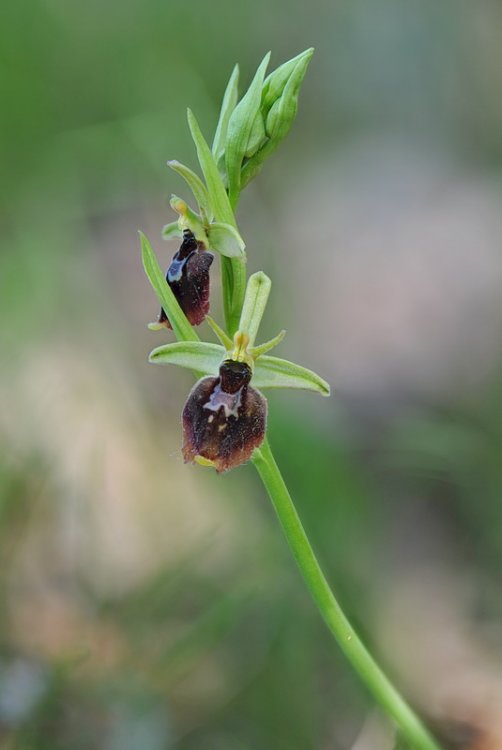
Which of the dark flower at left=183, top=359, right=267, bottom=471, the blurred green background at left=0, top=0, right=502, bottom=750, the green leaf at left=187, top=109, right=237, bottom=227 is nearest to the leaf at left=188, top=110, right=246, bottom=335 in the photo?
the green leaf at left=187, top=109, right=237, bottom=227

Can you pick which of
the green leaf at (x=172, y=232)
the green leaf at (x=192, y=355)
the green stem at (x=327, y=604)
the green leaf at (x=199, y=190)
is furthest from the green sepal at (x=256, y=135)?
the green stem at (x=327, y=604)

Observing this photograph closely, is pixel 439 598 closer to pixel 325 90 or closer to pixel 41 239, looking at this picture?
pixel 41 239

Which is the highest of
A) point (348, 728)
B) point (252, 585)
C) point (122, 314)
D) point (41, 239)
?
point (41, 239)

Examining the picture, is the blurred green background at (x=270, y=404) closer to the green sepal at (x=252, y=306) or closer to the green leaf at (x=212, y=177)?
the green sepal at (x=252, y=306)

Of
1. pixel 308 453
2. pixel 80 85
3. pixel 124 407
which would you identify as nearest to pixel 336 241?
pixel 80 85

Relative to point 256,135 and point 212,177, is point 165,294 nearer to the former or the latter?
point 212,177

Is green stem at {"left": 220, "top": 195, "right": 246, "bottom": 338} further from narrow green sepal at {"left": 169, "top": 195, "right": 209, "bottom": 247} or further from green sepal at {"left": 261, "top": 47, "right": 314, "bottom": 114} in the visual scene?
green sepal at {"left": 261, "top": 47, "right": 314, "bottom": 114}
